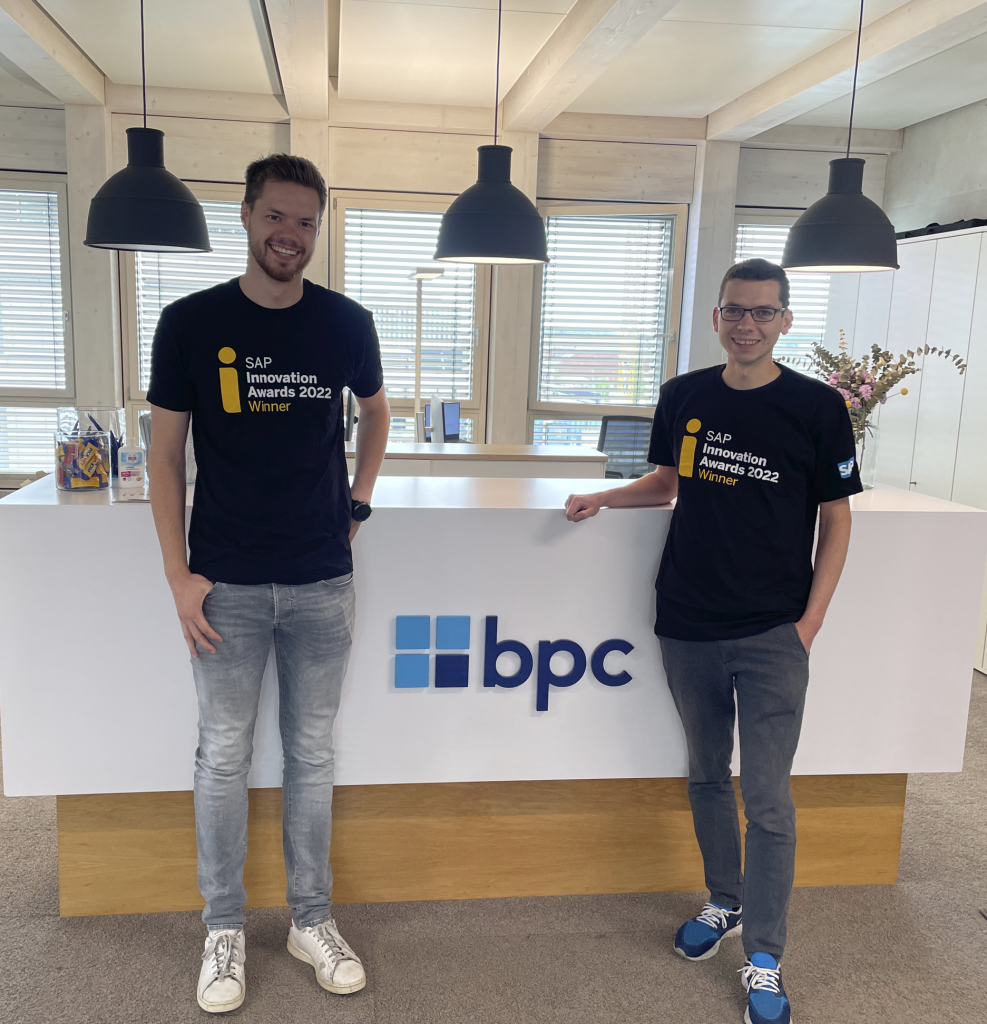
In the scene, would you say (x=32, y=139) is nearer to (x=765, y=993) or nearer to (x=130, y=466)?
(x=130, y=466)

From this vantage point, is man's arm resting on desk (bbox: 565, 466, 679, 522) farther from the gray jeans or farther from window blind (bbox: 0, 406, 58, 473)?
window blind (bbox: 0, 406, 58, 473)

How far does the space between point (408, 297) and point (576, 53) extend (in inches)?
92.9

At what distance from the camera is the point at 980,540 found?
2.47 m

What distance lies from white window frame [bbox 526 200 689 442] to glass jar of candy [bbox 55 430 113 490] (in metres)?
4.53

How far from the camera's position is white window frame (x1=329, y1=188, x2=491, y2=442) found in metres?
6.23

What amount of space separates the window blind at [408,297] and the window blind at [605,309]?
1.96ft

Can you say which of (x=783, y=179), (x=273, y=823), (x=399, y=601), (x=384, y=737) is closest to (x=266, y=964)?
(x=273, y=823)

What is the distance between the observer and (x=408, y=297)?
6453 millimetres

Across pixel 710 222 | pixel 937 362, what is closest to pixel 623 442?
pixel 710 222

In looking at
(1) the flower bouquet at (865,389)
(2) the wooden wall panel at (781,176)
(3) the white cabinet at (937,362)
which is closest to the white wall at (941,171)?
(2) the wooden wall panel at (781,176)

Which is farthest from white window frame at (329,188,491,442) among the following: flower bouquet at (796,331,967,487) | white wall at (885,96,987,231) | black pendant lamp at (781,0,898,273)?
flower bouquet at (796,331,967,487)

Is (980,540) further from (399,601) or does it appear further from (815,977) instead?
(399,601)

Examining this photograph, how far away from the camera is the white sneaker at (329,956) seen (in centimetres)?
210

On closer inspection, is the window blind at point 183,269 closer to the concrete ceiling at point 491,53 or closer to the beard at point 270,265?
the concrete ceiling at point 491,53
